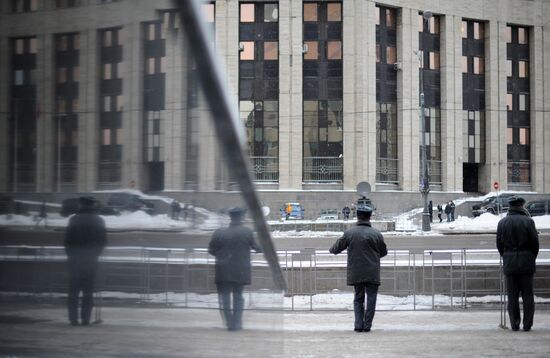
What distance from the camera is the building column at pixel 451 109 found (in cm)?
5800

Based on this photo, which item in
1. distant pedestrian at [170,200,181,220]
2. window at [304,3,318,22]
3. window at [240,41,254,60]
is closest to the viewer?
distant pedestrian at [170,200,181,220]

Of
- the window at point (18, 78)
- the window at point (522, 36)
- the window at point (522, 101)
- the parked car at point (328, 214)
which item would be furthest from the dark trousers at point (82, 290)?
the window at point (522, 36)

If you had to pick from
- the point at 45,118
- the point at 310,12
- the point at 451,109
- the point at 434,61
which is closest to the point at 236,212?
the point at 45,118

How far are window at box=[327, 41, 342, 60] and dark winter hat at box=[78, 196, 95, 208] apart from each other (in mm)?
53151

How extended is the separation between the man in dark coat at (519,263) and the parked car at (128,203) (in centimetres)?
825

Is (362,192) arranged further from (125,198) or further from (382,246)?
(125,198)

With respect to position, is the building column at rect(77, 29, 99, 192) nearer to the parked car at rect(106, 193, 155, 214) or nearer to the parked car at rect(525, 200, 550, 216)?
the parked car at rect(106, 193, 155, 214)

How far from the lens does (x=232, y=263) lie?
186cm

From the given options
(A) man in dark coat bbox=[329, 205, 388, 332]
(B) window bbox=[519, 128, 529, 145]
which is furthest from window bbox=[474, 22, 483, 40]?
(A) man in dark coat bbox=[329, 205, 388, 332]

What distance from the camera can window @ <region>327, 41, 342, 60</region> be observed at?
176 ft

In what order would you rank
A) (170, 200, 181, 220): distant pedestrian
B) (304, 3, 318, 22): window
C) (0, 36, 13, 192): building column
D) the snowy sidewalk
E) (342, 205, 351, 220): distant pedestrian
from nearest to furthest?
(0, 36, 13, 192): building column → the snowy sidewalk → (170, 200, 181, 220): distant pedestrian → (342, 205, 351, 220): distant pedestrian → (304, 3, 318, 22): window

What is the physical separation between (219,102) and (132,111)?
265 mm

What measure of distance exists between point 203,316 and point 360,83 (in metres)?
52.2

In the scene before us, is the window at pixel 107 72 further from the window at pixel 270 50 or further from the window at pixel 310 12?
the window at pixel 310 12
